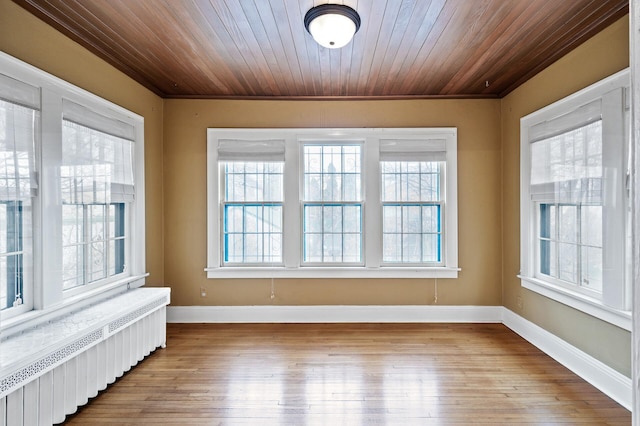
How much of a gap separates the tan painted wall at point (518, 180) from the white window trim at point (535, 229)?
0.26 feet

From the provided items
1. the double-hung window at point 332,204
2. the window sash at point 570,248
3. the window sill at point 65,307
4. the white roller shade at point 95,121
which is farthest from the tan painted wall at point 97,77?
the window sash at point 570,248

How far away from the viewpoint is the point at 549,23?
267 cm

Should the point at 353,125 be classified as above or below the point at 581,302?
above

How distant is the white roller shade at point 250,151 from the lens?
13.9ft

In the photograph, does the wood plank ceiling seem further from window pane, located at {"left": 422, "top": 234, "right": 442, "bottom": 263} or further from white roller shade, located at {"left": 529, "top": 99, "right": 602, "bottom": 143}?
window pane, located at {"left": 422, "top": 234, "right": 442, "bottom": 263}

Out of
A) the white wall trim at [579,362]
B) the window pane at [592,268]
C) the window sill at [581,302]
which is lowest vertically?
the white wall trim at [579,362]

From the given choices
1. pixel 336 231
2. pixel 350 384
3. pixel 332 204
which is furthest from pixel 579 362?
pixel 332 204

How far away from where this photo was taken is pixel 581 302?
9.68 feet

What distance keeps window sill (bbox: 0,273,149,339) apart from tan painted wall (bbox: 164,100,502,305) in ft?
2.44

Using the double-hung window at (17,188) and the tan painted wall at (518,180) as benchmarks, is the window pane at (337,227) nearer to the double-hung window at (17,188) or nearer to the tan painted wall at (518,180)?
the tan painted wall at (518,180)

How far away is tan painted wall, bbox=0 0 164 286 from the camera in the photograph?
2375 mm

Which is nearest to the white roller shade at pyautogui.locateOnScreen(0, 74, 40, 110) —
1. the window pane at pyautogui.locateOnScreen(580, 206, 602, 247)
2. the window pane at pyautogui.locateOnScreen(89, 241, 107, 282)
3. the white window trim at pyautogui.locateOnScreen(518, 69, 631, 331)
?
the window pane at pyautogui.locateOnScreen(89, 241, 107, 282)

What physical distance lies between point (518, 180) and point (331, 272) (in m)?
2.34

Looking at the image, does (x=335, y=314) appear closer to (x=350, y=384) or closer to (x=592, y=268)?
(x=350, y=384)
